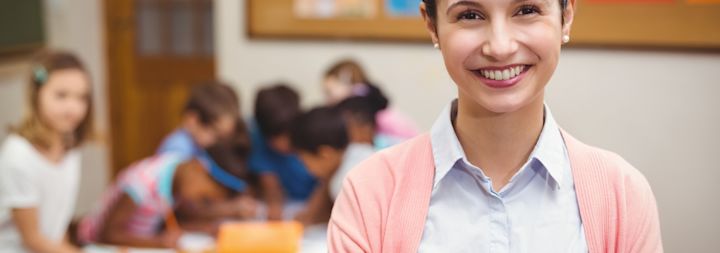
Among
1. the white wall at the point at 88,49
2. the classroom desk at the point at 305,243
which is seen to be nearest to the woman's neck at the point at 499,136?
the classroom desk at the point at 305,243

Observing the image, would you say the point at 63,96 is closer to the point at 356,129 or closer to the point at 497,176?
the point at 356,129

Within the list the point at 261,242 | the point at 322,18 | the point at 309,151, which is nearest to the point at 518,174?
the point at 261,242

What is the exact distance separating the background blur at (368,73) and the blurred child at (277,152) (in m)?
0.32

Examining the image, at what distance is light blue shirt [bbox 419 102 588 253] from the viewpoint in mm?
699

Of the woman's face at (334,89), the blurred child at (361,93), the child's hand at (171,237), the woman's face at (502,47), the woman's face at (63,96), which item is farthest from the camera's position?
the woman's face at (334,89)

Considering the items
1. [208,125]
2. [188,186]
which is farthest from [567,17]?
[208,125]

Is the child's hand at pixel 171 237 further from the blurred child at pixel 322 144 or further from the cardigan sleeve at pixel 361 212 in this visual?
the cardigan sleeve at pixel 361 212

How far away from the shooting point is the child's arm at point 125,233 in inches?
73.1

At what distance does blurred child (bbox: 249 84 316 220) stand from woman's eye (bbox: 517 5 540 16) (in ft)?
5.39

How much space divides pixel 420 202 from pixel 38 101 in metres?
1.30

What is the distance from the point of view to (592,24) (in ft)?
7.58

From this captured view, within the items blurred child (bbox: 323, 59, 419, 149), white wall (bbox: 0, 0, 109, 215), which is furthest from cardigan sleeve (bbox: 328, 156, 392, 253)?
white wall (bbox: 0, 0, 109, 215)

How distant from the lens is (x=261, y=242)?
4.91 feet

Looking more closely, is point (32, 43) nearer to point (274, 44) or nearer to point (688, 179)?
point (274, 44)
